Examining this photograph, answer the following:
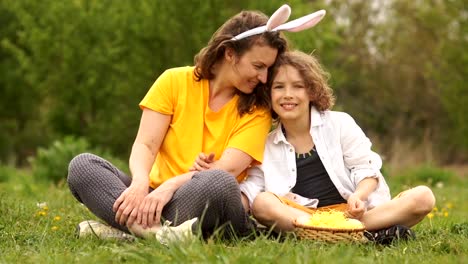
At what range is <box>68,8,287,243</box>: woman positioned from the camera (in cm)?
384

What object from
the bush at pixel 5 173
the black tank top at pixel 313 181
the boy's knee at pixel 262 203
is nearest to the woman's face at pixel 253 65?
→ the black tank top at pixel 313 181

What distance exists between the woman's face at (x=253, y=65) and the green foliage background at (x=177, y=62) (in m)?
7.80

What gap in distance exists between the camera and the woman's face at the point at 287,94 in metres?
4.20

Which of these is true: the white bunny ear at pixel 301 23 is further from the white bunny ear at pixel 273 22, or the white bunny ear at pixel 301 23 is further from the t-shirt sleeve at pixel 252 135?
the t-shirt sleeve at pixel 252 135

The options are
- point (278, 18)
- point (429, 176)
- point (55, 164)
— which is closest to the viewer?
point (278, 18)

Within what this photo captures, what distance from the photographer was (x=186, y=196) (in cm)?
381

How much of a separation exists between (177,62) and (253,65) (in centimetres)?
975

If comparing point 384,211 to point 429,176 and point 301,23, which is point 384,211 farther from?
point 429,176

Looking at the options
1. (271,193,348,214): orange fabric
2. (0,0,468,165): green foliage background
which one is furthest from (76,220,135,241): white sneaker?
(0,0,468,165): green foliage background

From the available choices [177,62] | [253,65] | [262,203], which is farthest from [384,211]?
[177,62]

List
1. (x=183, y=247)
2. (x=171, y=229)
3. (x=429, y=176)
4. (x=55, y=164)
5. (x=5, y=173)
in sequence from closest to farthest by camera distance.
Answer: (x=183, y=247) < (x=171, y=229) < (x=55, y=164) < (x=5, y=173) < (x=429, y=176)

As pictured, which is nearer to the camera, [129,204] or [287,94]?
[129,204]

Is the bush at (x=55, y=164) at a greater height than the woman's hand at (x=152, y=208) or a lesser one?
lesser

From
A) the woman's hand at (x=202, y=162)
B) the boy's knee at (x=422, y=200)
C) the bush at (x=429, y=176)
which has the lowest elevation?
the bush at (x=429, y=176)
